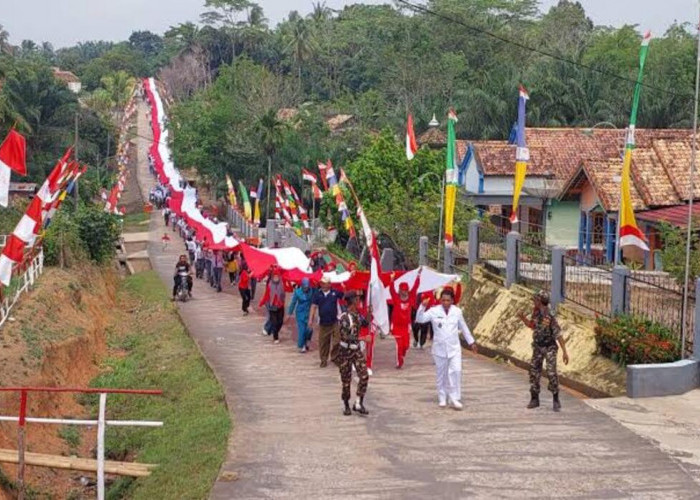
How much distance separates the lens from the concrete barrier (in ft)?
47.9

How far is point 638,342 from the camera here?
15367 millimetres

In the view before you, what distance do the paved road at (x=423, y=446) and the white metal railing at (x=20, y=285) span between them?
6.10m

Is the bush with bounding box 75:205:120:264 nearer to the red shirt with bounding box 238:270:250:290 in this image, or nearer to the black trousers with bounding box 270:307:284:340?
the red shirt with bounding box 238:270:250:290

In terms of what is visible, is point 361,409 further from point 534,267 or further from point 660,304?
point 534,267

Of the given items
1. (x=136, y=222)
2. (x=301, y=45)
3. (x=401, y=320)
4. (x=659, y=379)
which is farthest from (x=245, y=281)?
(x=301, y=45)

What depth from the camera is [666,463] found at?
11.5 metres

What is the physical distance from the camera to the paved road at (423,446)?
1070 centimetres

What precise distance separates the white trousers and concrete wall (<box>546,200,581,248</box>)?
79.2ft

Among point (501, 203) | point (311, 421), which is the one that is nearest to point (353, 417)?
point (311, 421)

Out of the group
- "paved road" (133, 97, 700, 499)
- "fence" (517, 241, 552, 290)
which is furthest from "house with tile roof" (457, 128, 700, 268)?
"paved road" (133, 97, 700, 499)

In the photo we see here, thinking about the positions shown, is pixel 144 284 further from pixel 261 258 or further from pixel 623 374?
pixel 623 374

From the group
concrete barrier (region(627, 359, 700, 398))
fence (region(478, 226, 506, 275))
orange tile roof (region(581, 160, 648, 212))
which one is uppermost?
orange tile roof (region(581, 160, 648, 212))

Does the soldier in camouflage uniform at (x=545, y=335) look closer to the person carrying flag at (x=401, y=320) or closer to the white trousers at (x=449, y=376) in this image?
the white trousers at (x=449, y=376)

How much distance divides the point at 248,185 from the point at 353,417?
46.5m
